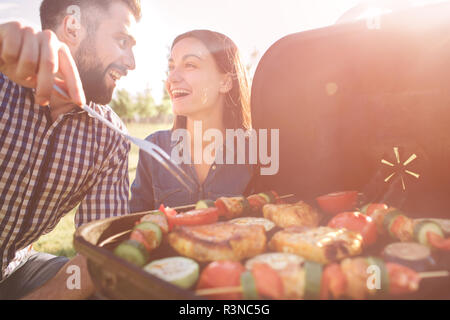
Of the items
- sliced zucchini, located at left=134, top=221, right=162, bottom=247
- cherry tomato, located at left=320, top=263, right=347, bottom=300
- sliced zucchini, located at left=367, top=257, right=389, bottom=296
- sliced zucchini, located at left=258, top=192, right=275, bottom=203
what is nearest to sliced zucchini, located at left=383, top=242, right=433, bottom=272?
sliced zucchini, located at left=367, top=257, right=389, bottom=296

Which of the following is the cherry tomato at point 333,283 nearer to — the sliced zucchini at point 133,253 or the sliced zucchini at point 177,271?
the sliced zucchini at point 177,271

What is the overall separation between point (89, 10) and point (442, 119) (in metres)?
3.71

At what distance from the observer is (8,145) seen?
2857 mm

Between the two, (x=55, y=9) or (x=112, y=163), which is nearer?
(x=112, y=163)

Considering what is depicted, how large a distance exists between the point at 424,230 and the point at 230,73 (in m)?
2.78

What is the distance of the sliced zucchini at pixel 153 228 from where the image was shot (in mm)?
1497

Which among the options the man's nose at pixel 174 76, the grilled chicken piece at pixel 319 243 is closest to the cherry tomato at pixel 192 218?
the grilled chicken piece at pixel 319 243

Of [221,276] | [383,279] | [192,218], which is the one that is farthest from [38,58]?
[383,279]

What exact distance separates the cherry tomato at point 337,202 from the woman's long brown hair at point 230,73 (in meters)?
2.06

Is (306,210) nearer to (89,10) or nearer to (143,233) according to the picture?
(143,233)

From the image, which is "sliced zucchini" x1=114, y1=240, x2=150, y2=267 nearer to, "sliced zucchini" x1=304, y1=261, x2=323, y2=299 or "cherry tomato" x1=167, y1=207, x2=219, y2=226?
"cherry tomato" x1=167, y1=207, x2=219, y2=226

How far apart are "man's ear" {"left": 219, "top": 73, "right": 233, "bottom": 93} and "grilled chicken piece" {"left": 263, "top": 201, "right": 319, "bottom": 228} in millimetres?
2209

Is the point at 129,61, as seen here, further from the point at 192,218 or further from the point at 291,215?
the point at 291,215
